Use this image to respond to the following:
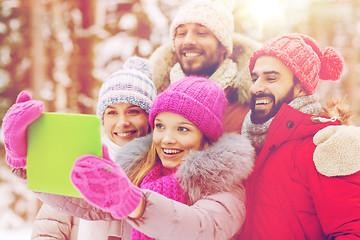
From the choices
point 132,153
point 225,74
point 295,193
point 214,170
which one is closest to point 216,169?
point 214,170

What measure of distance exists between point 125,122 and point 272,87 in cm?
63

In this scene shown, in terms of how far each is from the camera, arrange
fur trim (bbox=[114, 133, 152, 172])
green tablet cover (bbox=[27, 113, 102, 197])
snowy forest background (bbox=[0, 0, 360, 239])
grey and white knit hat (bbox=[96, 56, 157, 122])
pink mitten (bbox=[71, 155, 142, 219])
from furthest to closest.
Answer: snowy forest background (bbox=[0, 0, 360, 239]) → grey and white knit hat (bbox=[96, 56, 157, 122]) → fur trim (bbox=[114, 133, 152, 172]) → green tablet cover (bbox=[27, 113, 102, 197]) → pink mitten (bbox=[71, 155, 142, 219])

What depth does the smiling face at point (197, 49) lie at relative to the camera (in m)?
1.41

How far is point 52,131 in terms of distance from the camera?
795mm

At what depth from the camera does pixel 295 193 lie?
3.25ft

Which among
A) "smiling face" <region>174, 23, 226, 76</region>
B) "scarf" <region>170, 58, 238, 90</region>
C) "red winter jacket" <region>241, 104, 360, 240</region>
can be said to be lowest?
"red winter jacket" <region>241, 104, 360, 240</region>

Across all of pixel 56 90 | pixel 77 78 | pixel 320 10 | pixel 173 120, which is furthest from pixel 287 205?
pixel 56 90

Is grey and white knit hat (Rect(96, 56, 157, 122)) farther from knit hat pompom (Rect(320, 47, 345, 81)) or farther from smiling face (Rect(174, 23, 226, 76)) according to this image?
knit hat pompom (Rect(320, 47, 345, 81))

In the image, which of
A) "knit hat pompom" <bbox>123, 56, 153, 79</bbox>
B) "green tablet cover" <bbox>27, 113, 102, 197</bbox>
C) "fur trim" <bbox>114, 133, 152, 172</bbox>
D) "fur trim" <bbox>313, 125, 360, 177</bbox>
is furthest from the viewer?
"knit hat pompom" <bbox>123, 56, 153, 79</bbox>

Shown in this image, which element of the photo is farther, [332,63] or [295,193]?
[332,63]

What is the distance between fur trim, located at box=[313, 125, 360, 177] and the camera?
90cm

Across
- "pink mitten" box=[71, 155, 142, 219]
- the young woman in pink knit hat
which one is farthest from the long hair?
"pink mitten" box=[71, 155, 142, 219]

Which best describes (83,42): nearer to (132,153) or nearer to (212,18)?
(212,18)

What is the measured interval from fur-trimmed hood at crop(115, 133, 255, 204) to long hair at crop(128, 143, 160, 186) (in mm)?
185
